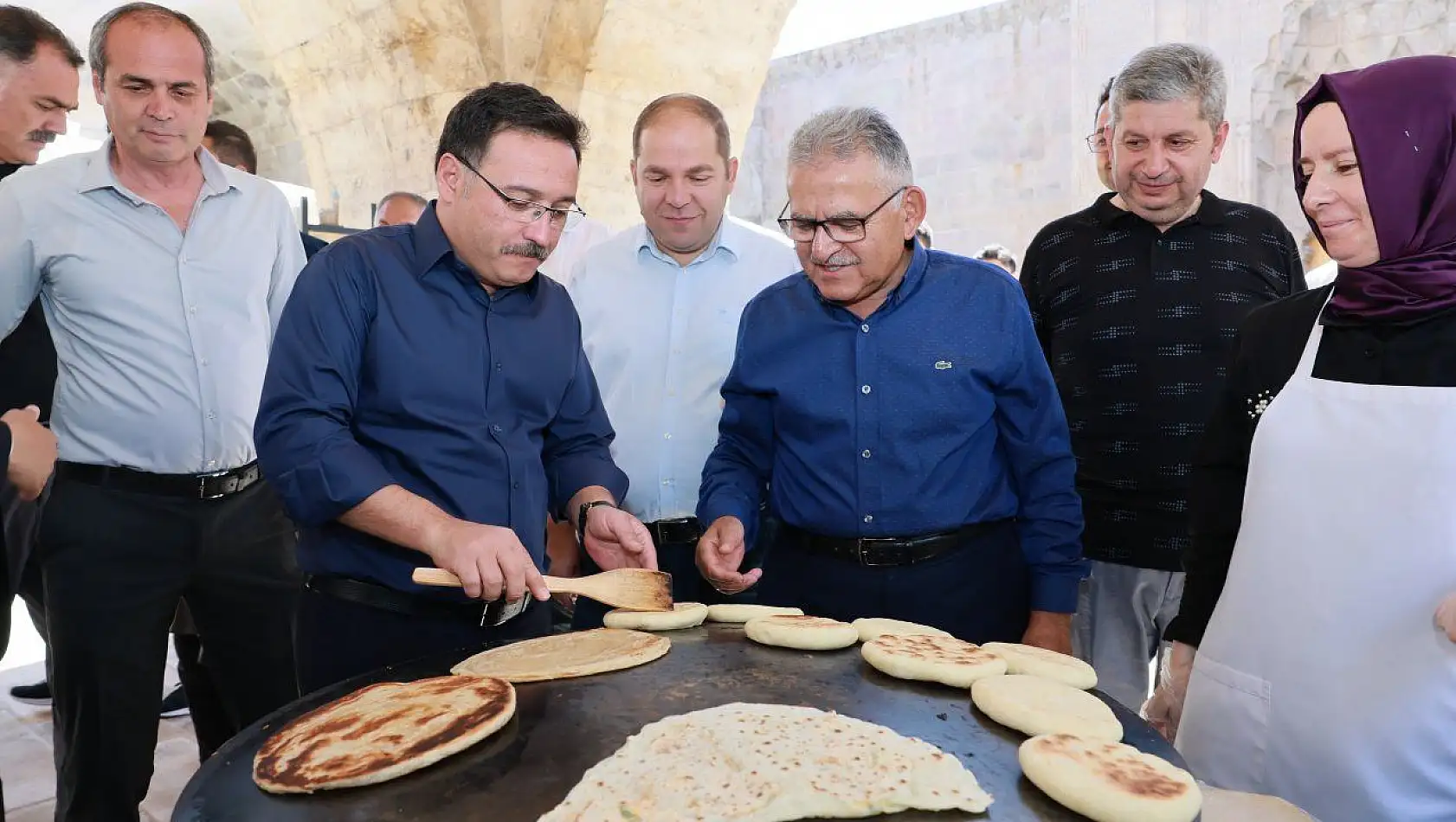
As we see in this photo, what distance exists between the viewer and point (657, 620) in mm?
1798

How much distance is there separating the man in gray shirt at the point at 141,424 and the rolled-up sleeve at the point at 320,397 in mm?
890

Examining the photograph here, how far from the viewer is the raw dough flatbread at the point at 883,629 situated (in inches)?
66.8

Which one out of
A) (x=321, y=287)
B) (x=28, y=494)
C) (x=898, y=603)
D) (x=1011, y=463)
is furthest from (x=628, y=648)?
(x=28, y=494)

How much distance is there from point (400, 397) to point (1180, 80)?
2.05 meters

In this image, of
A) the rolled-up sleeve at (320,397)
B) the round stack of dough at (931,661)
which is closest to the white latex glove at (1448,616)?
the round stack of dough at (931,661)

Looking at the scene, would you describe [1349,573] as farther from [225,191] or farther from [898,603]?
[225,191]

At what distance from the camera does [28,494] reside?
197 centimetres

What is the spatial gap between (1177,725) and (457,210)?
1.73m

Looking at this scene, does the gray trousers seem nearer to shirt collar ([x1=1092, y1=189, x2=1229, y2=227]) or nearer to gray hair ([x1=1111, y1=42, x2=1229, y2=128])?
shirt collar ([x1=1092, y1=189, x2=1229, y2=227])

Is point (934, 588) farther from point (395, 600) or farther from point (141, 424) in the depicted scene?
point (141, 424)

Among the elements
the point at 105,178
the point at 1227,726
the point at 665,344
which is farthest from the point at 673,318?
the point at 1227,726

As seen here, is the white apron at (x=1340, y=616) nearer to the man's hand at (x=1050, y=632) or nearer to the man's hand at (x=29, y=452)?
the man's hand at (x=1050, y=632)

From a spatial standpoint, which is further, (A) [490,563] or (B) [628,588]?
(B) [628,588]

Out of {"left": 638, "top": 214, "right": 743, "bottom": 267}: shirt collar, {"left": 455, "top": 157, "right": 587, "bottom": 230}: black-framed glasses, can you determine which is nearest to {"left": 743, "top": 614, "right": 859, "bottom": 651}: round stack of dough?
{"left": 455, "top": 157, "right": 587, "bottom": 230}: black-framed glasses
